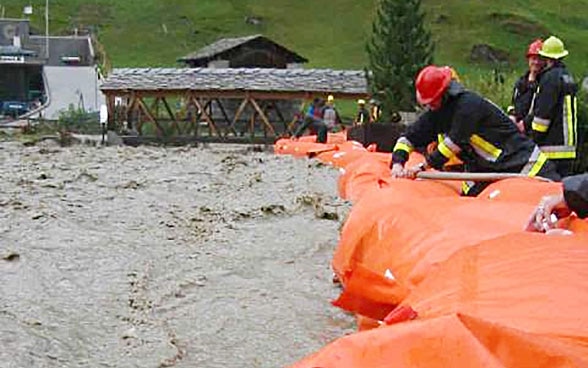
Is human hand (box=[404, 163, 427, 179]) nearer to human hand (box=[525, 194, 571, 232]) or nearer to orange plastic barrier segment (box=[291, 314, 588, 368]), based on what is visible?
human hand (box=[525, 194, 571, 232])

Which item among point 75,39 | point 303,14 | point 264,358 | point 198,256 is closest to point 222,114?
point 75,39

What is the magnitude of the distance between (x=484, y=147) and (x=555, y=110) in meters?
1.02

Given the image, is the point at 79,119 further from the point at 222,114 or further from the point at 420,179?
the point at 420,179

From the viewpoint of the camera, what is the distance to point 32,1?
219 feet

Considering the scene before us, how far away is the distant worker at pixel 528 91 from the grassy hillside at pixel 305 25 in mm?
44846

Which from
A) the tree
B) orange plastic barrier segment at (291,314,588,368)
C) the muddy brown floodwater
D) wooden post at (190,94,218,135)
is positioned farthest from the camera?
the tree

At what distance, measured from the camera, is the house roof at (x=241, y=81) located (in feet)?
95.4

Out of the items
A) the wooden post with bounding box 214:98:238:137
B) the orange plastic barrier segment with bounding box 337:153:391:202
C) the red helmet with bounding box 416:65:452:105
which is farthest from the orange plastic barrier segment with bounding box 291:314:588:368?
the wooden post with bounding box 214:98:238:137

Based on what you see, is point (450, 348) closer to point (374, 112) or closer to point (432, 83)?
point (432, 83)

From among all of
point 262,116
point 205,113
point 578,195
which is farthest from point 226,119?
point 578,195

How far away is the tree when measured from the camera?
113 feet

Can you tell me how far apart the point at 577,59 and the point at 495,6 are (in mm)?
11162

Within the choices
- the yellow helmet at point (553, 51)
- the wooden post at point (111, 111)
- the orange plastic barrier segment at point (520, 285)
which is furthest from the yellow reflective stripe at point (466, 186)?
the wooden post at point (111, 111)

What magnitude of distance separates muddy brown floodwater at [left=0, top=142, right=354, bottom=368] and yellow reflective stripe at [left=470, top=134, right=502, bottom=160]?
3.85 feet
